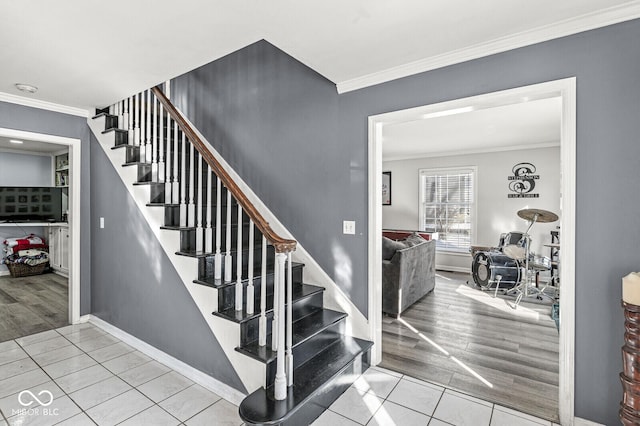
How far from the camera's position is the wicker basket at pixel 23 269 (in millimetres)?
5742

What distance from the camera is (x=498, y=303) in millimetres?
4461

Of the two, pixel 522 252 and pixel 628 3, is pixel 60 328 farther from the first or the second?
pixel 522 252

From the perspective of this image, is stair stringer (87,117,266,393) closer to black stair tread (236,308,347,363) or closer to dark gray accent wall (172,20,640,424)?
black stair tread (236,308,347,363)

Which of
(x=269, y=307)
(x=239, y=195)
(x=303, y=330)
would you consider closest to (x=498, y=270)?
(x=303, y=330)

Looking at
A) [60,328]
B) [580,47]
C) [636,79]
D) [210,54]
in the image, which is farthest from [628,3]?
[60,328]

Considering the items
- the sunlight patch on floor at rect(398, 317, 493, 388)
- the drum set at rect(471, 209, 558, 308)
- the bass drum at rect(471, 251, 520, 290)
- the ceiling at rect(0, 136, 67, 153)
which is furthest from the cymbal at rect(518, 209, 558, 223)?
the ceiling at rect(0, 136, 67, 153)

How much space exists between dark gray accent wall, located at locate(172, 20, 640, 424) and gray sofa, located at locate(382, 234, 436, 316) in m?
1.20

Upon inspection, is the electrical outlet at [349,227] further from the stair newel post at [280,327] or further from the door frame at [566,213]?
the door frame at [566,213]

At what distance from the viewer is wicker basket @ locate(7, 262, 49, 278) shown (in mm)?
5742

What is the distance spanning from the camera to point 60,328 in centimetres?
356

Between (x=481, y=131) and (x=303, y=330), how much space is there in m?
4.23

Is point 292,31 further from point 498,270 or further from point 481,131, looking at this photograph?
point 498,270

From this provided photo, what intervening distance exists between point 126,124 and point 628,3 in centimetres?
413

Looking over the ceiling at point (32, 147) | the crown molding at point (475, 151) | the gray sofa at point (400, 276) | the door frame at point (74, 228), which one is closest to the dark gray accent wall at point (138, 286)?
the door frame at point (74, 228)
